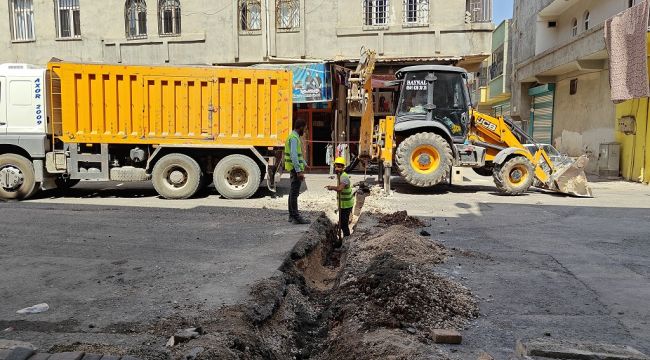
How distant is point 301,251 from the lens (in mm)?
6121

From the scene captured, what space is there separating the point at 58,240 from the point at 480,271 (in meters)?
5.37

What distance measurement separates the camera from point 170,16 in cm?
1783

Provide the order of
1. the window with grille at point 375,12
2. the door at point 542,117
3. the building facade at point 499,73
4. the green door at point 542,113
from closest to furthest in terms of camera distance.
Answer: the window with grille at point 375,12
the green door at point 542,113
the door at point 542,117
the building facade at point 499,73

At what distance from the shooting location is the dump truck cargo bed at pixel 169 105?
10.3 meters

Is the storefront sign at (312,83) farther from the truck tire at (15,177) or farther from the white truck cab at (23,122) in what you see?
the truck tire at (15,177)

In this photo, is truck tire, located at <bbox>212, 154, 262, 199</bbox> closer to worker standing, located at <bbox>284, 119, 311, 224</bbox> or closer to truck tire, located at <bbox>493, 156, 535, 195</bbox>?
worker standing, located at <bbox>284, 119, 311, 224</bbox>

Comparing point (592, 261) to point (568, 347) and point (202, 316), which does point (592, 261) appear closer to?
point (568, 347)

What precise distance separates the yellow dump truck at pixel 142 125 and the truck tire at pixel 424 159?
2741mm

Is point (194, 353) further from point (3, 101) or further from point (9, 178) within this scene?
point (3, 101)

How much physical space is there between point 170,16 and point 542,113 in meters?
16.5

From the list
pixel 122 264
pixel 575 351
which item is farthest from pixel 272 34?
pixel 575 351

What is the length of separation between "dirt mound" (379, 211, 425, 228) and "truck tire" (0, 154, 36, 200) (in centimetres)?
740

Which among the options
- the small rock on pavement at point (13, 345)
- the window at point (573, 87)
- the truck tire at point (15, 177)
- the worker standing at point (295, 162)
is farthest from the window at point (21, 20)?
the window at point (573, 87)

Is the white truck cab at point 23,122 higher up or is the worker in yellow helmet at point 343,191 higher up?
the white truck cab at point 23,122
